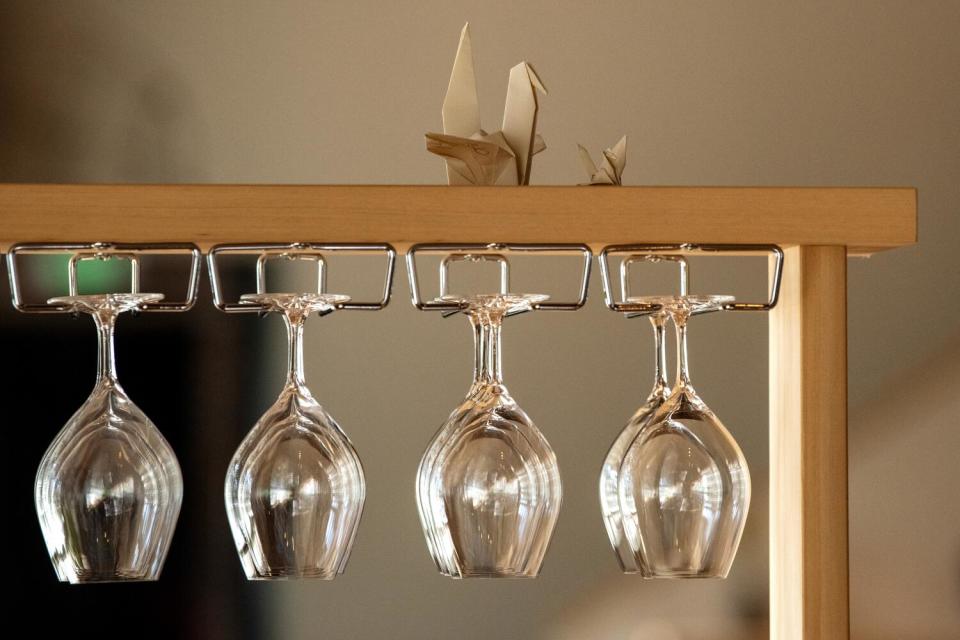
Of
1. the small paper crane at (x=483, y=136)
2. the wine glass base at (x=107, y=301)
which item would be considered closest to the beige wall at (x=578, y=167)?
the small paper crane at (x=483, y=136)

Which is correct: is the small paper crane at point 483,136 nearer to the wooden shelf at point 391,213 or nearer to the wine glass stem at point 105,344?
the wooden shelf at point 391,213

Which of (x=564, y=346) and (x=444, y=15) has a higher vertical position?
(x=444, y=15)

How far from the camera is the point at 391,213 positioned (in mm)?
637

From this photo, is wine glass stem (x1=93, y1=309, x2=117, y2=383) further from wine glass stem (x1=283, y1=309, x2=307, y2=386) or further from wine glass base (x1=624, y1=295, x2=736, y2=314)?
wine glass base (x1=624, y1=295, x2=736, y2=314)

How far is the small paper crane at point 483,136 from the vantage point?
710 millimetres

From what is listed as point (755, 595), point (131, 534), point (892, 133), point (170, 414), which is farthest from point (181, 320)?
point (131, 534)

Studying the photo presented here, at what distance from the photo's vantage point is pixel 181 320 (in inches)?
81.4

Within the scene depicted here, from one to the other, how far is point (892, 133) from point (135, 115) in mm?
1207

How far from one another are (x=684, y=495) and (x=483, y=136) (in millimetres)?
232

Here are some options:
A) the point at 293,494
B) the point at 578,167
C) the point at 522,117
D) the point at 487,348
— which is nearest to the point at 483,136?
the point at 522,117

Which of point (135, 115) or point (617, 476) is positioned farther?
point (135, 115)

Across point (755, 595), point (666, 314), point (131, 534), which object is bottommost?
point (755, 595)

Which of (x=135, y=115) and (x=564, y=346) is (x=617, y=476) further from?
(x=135, y=115)

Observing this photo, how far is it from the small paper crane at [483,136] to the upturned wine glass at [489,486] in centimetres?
9
